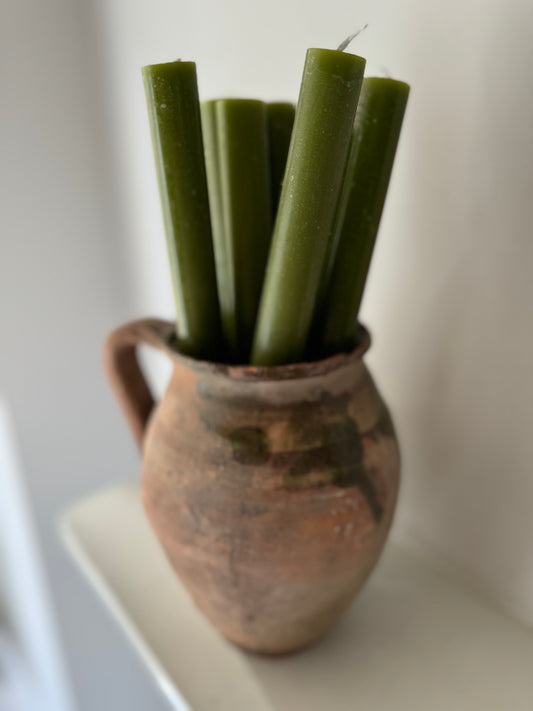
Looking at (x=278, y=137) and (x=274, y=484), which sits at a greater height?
(x=278, y=137)

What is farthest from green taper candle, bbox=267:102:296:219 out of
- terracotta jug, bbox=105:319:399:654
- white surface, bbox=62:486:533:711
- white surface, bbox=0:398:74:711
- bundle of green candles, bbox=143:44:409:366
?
white surface, bbox=0:398:74:711

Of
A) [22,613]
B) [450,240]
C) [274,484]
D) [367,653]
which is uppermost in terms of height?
[450,240]

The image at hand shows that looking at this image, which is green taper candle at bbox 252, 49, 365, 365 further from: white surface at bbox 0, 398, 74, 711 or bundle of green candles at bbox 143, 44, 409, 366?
white surface at bbox 0, 398, 74, 711

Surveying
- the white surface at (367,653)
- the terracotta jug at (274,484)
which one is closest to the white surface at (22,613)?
the white surface at (367,653)

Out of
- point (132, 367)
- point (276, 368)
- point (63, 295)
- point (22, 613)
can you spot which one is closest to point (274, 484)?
point (276, 368)

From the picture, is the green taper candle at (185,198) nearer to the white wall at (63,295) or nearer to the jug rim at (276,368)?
the jug rim at (276,368)

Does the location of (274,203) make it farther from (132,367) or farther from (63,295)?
(63,295)

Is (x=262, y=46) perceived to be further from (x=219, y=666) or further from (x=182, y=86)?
(x=219, y=666)
